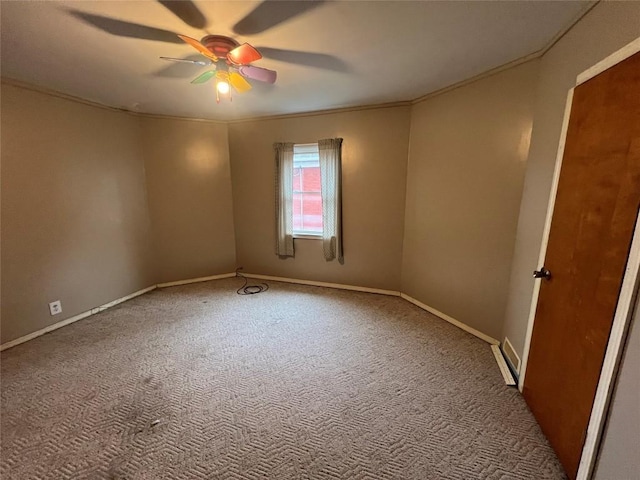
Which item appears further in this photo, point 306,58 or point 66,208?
point 66,208

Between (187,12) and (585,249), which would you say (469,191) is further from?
(187,12)

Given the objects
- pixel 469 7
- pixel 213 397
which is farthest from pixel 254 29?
pixel 213 397

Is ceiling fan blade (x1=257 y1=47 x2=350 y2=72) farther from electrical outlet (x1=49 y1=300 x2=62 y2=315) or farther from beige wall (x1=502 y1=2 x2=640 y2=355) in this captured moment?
electrical outlet (x1=49 y1=300 x2=62 y2=315)

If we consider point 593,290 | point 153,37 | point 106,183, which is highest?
point 153,37

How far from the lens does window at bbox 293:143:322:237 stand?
3.79 meters

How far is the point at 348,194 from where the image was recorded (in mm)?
3518

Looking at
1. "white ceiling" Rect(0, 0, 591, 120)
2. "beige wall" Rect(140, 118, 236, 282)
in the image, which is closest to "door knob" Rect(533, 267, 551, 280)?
"white ceiling" Rect(0, 0, 591, 120)

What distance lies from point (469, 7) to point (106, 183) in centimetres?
370

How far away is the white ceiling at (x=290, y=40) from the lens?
1.44 m

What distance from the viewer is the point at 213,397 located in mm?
1877

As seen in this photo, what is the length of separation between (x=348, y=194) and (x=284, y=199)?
907mm

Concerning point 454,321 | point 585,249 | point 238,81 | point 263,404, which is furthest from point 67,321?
point 585,249

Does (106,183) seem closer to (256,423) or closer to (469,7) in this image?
(256,423)

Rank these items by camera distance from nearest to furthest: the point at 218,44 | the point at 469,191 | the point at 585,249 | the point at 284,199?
the point at 585,249
the point at 218,44
the point at 469,191
the point at 284,199
